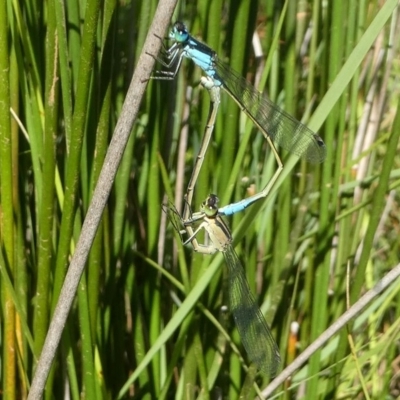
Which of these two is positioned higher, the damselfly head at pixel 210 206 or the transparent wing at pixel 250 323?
the damselfly head at pixel 210 206

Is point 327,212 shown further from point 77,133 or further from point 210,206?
point 77,133

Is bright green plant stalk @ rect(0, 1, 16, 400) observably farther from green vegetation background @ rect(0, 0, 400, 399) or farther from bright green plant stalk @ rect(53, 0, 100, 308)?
bright green plant stalk @ rect(53, 0, 100, 308)

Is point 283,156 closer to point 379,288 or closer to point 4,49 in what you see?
point 379,288

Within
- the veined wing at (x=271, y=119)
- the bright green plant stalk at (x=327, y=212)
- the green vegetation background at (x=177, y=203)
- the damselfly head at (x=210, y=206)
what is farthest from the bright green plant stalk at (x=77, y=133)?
the bright green plant stalk at (x=327, y=212)

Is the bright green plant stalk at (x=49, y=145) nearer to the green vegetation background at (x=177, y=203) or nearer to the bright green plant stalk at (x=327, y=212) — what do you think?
the green vegetation background at (x=177, y=203)

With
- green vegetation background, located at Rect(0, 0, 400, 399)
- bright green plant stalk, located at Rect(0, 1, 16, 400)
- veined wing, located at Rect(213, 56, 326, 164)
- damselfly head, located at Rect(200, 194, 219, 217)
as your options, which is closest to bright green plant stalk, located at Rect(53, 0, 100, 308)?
green vegetation background, located at Rect(0, 0, 400, 399)

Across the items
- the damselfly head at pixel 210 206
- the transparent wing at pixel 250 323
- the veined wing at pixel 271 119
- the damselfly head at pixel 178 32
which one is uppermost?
the damselfly head at pixel 178 32
